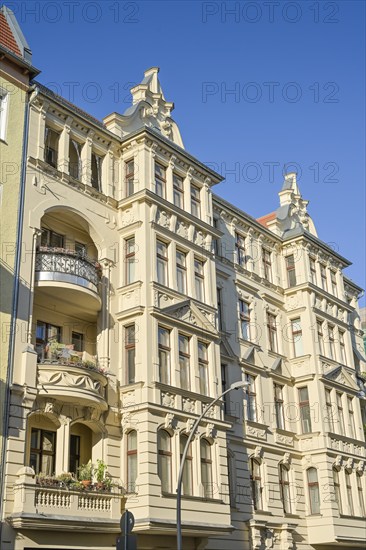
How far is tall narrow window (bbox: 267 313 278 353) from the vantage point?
3478 centimetres

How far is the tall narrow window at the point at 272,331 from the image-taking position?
34.8 m

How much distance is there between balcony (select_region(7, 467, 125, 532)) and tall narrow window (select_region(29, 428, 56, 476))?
1621 millimetres

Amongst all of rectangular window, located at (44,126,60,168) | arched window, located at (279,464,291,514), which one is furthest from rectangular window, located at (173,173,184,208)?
arched window, located at (279,464,291,514)

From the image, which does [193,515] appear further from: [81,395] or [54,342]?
[54,342]

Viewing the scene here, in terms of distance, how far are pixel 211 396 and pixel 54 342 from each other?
21.5 feet

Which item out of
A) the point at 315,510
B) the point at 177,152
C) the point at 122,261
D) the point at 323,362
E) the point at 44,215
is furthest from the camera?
the point at 323,362

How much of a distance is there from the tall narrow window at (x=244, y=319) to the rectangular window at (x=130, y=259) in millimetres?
7803

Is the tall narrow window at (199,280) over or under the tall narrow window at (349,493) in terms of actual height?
over

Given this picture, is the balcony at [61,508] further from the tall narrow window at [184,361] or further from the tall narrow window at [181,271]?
the tall narrow window at [181,271]

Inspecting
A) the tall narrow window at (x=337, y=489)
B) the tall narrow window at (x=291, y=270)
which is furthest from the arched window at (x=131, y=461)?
the tall narrow window at (x=291, y=270)

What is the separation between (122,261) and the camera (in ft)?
89.4

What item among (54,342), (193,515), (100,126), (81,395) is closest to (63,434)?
(81,395)

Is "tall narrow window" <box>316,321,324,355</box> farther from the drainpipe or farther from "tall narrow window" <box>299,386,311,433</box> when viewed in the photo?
the drainpipe

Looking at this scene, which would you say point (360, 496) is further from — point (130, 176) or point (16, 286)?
point (16, 286)
